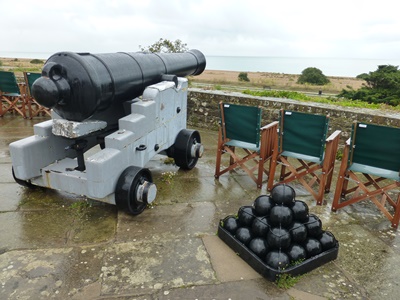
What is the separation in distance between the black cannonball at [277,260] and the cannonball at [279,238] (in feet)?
0.19

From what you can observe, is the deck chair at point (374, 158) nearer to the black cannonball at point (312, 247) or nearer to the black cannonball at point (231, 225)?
the black cannonball at point (312, 247)

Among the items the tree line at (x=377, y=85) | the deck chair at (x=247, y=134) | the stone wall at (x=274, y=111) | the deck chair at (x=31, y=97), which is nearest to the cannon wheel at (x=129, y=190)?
the deck chair at (x=247, y=134)

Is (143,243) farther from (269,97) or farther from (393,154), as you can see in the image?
(269,97)

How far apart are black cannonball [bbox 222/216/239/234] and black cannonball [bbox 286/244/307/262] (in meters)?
0.55

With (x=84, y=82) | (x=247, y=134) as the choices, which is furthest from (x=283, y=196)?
(x=84, y=82)

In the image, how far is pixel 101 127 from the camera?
12.7 feet

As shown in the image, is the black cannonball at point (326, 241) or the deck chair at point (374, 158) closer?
the black cannonball at point (326, 241)

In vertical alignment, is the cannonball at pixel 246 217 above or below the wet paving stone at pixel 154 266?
above

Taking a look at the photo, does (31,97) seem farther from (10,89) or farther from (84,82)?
(84,82)

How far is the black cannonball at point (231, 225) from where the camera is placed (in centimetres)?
319

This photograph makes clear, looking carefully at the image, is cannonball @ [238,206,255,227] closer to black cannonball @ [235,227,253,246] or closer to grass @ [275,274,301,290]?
black cannonball @ [235,227,253,246]

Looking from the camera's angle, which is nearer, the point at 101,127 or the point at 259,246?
the point at 259,246

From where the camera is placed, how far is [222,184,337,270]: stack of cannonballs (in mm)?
2795

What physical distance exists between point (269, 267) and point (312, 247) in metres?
0.47
